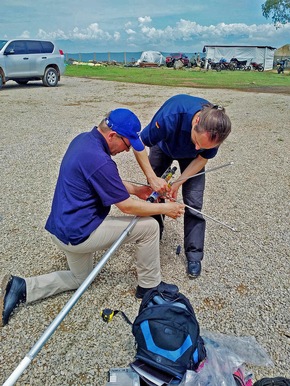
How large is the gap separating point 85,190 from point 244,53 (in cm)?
4647

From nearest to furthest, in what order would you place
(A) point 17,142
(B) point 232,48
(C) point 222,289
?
1. (C) point 222,289
2. (A) point 17,142
3. (B) point 232,48

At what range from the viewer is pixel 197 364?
203 centimetres

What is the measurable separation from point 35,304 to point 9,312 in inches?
9.4

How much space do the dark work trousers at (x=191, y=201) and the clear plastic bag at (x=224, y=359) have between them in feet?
2.89

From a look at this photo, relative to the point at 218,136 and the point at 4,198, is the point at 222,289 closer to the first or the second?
the point at 218,136

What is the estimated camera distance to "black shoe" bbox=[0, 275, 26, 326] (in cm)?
→ 258

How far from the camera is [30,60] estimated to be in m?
13.5

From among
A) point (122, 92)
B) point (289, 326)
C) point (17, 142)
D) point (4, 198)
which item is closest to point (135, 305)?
point (289, 326)

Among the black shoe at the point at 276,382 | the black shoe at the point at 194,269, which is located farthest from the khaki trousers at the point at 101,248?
the black shoe at the point at 276,382

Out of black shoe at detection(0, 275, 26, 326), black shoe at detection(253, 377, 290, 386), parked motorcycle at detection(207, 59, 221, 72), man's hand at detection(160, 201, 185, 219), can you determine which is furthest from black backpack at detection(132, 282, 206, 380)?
parked motorcycle at detection(207, 59, 221, 72)

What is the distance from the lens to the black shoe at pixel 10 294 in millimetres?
2580

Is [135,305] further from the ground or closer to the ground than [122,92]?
closer to the ground

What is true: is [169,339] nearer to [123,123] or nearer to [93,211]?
[93,211]

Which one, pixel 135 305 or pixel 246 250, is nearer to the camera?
pixel 135 305
